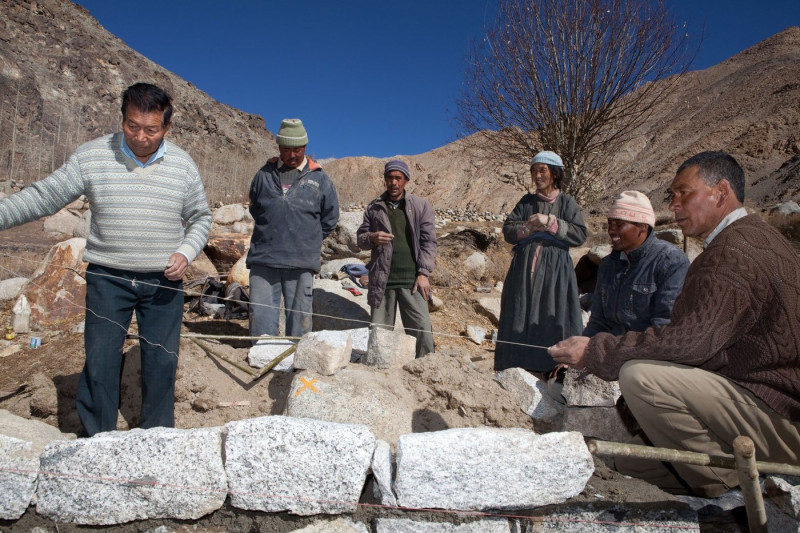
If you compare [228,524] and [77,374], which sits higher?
[77,374]

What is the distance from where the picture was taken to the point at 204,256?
753cm

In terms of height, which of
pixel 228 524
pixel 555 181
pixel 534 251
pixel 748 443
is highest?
pixel 555 181

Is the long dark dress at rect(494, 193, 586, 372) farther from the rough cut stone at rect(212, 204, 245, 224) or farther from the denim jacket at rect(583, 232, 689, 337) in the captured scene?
the rough cut stone at rect(212, 204, 245, 224)

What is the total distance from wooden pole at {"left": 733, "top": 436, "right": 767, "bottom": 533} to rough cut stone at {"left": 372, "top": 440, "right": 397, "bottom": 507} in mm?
1273

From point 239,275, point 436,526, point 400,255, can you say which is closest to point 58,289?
point 239,275

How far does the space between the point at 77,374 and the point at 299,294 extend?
1.61 m

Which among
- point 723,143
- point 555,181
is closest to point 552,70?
point 555,181

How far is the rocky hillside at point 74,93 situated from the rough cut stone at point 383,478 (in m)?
16.9

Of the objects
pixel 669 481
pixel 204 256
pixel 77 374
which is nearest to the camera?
pixel 669 481

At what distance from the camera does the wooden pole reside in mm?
1916

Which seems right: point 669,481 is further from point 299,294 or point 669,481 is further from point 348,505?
point 299,294

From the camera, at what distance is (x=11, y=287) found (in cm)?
687

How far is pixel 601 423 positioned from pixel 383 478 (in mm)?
1512

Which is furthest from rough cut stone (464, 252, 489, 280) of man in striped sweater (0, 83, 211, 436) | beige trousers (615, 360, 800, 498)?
beige trousers (615, 360, 800, 498)
